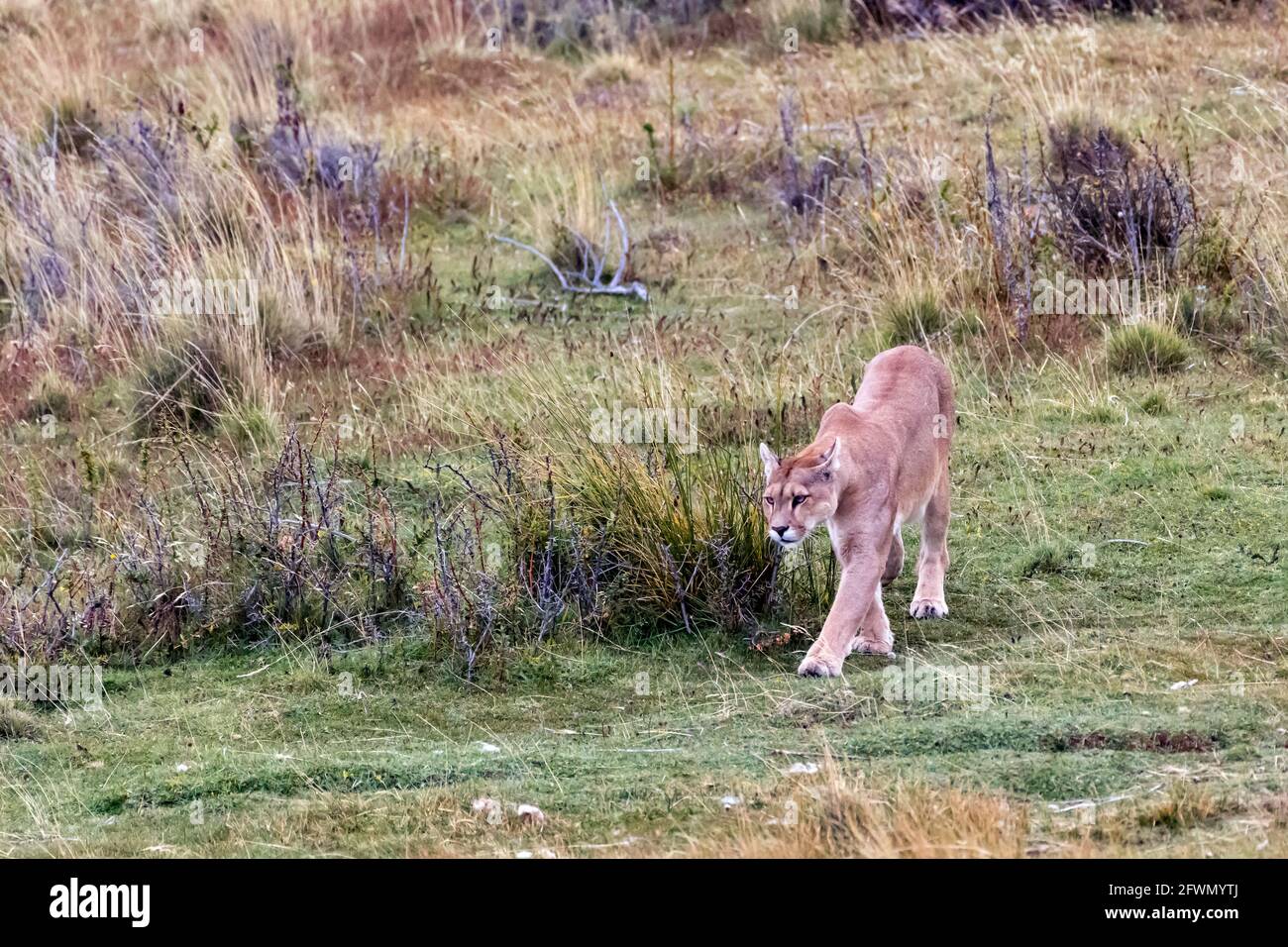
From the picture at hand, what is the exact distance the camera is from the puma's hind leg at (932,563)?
739cm

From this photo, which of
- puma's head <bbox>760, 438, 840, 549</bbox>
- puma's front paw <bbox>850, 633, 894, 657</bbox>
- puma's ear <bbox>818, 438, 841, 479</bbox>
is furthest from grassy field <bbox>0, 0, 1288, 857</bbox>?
puma's ear <bbox>818, 438, 841, 479</bbox>

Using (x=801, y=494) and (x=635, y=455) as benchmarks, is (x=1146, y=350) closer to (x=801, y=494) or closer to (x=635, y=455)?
(x=635, y=455)

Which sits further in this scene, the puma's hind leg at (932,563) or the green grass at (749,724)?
the puma's hind leg at (932,563)

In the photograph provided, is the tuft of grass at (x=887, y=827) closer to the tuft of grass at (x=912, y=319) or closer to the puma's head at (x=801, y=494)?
→ the puma's head at (x=801, y=494)

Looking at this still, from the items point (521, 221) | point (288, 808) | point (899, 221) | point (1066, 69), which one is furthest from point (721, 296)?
point (288, 808)

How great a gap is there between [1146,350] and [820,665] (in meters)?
4.05

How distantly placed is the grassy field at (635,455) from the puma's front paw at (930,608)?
169mm

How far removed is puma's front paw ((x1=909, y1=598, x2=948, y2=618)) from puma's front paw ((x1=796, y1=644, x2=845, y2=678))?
2.50 feet

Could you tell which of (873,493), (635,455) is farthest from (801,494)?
(635,455)

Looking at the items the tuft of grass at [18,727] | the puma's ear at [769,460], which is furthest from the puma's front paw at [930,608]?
the tuft of grass at [18,727]

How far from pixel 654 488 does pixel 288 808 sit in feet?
7.64

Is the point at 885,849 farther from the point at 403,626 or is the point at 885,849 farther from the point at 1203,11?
the point at 1203,11

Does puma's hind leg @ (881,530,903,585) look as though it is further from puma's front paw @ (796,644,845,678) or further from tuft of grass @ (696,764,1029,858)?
tuft of grass @ (696,764,1029,858)

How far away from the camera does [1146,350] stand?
32.4 feet
